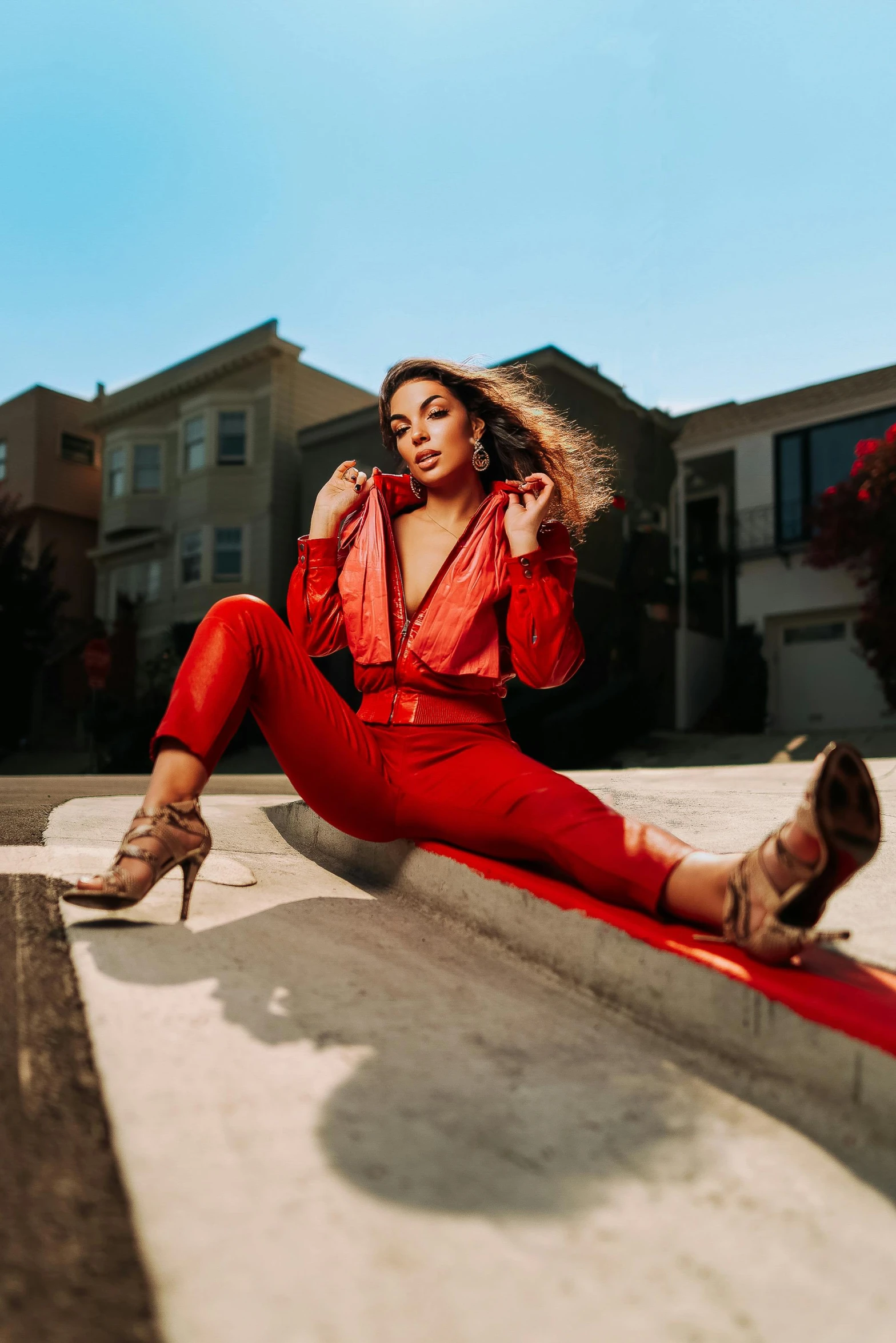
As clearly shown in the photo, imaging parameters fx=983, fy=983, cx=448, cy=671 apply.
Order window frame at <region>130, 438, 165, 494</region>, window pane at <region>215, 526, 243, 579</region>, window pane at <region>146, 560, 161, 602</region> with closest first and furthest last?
window pane at <region>215, 526, 243, 579</region> → window pane at <region>146, 560, 161, 602</region> → window frame at <region>130, 438, 165, 494</region>

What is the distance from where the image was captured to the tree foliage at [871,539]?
14.4m

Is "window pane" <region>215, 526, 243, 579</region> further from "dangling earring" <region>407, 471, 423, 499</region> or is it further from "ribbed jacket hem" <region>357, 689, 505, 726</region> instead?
"ribbed jacket hem" <region>357, 689, 505, 726</region>

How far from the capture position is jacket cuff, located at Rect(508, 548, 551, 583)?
100 inches

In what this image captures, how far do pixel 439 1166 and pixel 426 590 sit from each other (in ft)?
5.39

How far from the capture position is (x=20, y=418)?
81.7ft

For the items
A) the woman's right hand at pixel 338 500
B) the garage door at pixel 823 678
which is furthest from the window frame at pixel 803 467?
the woman's right hand at pixel 338 500

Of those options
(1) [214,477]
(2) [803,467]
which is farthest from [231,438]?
(2) [803,467]

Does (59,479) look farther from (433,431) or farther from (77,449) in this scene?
(433,431)

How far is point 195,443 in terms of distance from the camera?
68.4 ft

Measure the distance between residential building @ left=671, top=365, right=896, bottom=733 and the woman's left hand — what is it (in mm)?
14122

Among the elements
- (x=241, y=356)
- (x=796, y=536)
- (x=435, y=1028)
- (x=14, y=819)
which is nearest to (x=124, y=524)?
(x=241, y=356)

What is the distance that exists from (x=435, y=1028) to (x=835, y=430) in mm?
17030

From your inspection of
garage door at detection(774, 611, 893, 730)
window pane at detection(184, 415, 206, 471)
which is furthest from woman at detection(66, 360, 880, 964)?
window pane at detection(184, 415, 206, 471)

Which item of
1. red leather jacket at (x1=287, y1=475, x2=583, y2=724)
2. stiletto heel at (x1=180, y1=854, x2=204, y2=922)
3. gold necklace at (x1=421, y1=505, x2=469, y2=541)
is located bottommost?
stiletto heel at (x1=180, y1=854, x2=204, y2=922)
